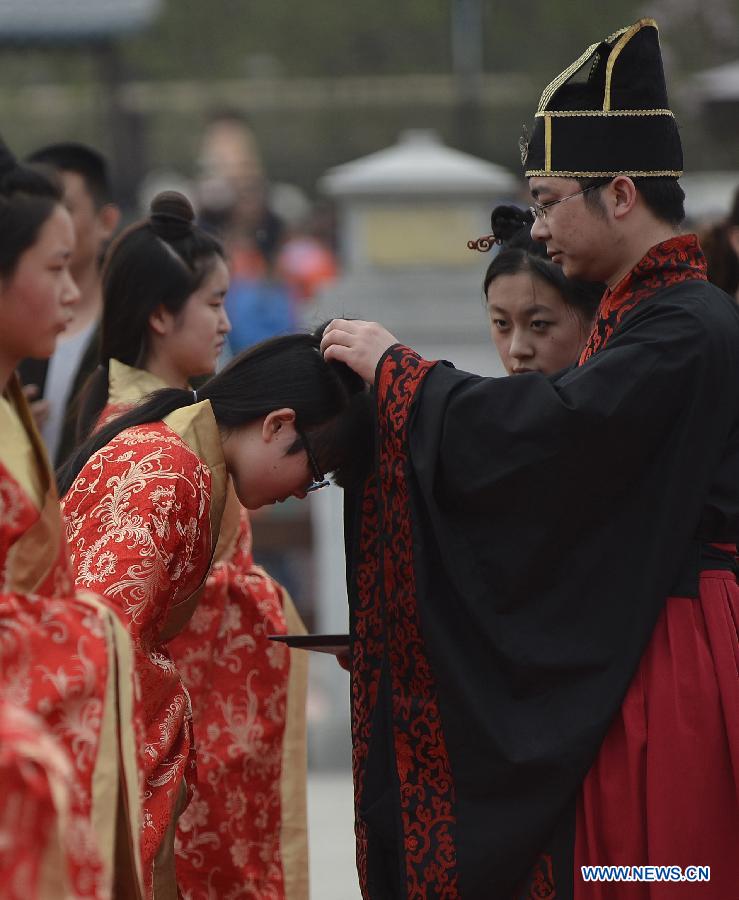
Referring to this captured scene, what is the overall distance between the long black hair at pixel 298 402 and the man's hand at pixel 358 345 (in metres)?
0.05

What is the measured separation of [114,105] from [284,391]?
15154 millimetres

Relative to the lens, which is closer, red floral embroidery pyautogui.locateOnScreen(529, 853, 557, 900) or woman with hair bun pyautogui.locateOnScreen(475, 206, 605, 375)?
red floral embroidery pyautogui.locateOnScreen(529, 853, 557, 900)

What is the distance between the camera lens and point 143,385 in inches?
145

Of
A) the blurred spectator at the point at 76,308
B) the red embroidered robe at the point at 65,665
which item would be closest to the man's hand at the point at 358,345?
the red embroidered robe at the point at 65,665

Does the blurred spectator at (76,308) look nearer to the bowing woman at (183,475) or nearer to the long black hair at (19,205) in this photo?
the bowing woman at (183,475)

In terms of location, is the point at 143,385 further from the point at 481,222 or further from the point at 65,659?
the point at 481,222

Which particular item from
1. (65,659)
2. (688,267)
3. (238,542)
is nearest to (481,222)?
(238,542)

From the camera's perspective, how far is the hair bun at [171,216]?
379 cm

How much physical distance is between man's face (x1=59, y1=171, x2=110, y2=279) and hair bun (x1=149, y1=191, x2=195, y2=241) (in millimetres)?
784

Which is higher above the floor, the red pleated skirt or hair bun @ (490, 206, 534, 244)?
hair bun @ (490, 206, 534, 244)

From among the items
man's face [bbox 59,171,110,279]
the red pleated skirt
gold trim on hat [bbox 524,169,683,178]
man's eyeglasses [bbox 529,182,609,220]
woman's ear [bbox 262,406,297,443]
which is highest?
man's face [bbox 59,171,110,279]

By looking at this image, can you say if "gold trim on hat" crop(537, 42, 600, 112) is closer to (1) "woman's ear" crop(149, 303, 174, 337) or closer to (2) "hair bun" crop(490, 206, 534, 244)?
(2) "hair bun" crop(490, 206, 534, 244)

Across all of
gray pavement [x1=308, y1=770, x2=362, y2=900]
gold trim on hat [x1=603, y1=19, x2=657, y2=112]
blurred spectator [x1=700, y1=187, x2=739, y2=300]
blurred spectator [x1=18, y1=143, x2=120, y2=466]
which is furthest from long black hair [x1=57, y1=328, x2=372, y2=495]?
gray pavement [x1=308, y1=770, x2=362, y2=900]

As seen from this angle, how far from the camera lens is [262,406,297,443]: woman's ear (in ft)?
9.71
